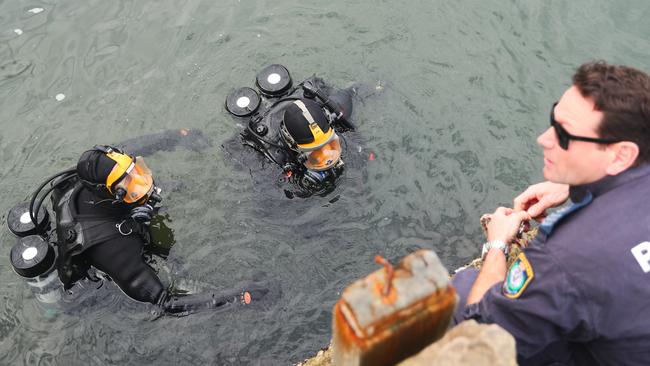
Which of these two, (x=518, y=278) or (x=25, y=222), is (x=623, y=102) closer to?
(x=518, y=278)

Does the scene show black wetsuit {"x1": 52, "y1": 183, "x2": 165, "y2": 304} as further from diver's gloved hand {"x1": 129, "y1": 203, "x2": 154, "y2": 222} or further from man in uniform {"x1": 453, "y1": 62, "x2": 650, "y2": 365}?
man in uniform {"x1": 453, "y1": 62, "x2": 650, "y2": 365}

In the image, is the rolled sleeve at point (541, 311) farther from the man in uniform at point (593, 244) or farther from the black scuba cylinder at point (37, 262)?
the black scuba cylinder at point (37, 262)

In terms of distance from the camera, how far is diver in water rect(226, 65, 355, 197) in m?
4.82

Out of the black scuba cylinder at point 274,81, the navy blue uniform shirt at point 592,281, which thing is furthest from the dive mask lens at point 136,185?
the navy blue uniform shirt at point 592,281

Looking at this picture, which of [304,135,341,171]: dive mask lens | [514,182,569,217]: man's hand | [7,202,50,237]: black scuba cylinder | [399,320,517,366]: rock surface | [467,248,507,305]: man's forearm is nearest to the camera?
[399,320,517,366]: rock surface

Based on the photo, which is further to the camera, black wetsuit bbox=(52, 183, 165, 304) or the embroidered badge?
black wetsuit bbox=(52, 183, 165, 304)

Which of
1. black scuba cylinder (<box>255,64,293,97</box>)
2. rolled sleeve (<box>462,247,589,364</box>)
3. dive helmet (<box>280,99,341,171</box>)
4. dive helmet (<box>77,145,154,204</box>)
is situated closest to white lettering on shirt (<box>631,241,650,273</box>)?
rolled sleeve (<box>462,247,589,364</box>)

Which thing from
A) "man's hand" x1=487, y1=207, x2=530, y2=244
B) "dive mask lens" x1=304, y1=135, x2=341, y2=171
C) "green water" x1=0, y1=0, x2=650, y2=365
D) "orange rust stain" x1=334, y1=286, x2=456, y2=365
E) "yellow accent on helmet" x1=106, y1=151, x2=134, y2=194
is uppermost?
"orange rust stain" x1=334, y1=286, x2=456, y2=365

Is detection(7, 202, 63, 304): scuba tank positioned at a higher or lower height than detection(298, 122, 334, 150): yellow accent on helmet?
lower

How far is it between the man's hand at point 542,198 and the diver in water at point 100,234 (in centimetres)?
292

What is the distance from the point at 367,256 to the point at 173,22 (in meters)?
4.61

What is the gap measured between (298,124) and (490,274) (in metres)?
2.40

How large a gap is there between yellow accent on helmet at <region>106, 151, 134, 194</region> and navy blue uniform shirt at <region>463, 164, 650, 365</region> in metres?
3.31

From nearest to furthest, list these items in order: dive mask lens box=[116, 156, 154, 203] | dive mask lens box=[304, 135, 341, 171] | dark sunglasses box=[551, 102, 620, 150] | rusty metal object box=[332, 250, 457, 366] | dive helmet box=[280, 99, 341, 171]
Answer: rusty metal object box=[332, 250, 457, 366]
dark sunglasses box=[551, 102, 620, 150]
dive mask lens box=[116, 156, 154, 203]
dive helmet box=[280, 99, 341, 171]
dive mask lens box=[304, 135, 341, 171]
